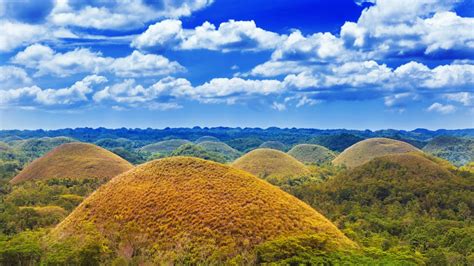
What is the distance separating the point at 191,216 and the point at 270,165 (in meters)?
90.4

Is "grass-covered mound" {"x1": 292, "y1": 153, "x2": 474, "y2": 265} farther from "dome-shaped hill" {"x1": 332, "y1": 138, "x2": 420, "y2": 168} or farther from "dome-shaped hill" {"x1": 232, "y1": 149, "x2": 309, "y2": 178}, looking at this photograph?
"dome-shaped hill" {"x1": 332, "y1": 138, "x2": 420, "y2": 168}

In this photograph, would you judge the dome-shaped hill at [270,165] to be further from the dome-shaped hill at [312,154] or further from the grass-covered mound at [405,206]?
the dome-shaped hill at [312,154]

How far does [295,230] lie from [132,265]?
1444cm

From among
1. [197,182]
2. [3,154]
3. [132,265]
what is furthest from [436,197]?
[3,154]

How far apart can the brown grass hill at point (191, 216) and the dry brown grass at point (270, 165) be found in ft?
241

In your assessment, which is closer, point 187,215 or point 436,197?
point 187,215

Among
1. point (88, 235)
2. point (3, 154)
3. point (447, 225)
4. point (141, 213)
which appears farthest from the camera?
point (3, 154)

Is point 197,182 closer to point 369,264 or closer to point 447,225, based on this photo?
point 369,264

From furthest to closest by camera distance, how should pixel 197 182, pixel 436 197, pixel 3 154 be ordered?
pixel 3 154, pixel 436 197, pixel 197 182

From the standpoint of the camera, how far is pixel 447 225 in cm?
5784

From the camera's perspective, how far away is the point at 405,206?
7594 centimetres

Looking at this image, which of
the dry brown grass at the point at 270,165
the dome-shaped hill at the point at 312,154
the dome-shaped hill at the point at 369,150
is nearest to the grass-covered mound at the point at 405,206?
the dry brown grass at the point at 270,165

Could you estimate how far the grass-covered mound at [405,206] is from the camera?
47.9 metres

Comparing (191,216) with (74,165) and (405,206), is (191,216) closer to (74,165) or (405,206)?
(405,206)
